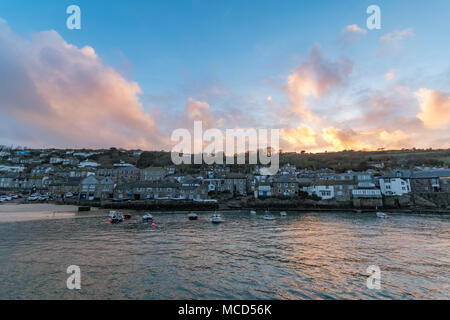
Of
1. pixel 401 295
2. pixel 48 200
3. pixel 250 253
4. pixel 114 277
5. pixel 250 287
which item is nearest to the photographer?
pixel 401 295

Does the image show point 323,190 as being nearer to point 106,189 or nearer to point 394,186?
point 394,186

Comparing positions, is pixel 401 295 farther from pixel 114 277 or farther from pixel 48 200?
pixel 48 200

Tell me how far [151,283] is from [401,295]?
15.2 metres

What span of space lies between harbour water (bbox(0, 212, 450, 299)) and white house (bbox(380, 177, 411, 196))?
4260 cm

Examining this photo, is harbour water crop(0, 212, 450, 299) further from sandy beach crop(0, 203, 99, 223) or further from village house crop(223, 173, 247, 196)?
village house crop(223, 173, 247, 196)

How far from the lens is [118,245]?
923 inches

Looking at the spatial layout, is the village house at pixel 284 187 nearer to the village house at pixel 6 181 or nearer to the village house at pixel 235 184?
the village house at pixel 235 184

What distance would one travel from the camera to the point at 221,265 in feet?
58.6

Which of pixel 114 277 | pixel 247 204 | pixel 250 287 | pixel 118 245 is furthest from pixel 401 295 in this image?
pixel 247 204

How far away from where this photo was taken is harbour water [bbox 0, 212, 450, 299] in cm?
1342

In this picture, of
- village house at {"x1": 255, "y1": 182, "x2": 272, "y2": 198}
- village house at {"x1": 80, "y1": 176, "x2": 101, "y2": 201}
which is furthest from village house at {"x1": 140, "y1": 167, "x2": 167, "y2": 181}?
village house at {"x1": 255, "y1": 182, "x2": 272, "y2": 198}

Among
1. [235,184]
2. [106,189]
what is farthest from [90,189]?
[235,184]

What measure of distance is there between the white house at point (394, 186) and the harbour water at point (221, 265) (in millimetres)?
42596

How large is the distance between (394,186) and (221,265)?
228 ft
